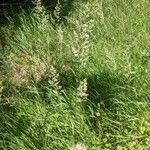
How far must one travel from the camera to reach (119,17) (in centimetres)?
581

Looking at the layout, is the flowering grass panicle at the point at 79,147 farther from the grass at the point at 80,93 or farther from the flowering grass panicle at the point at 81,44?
the flowering grass panicle at the point at 81,44

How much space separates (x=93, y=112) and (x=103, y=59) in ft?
2.76

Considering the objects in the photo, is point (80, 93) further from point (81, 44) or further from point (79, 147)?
point (81, 44)

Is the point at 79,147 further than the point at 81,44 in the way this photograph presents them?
No

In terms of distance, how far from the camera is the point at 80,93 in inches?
144

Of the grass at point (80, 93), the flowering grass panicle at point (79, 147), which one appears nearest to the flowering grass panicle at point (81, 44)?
the grass at point (80, 93)

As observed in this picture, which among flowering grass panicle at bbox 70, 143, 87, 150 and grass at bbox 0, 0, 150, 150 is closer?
flowering grass panicle at bbox 70, 143, 87, 150

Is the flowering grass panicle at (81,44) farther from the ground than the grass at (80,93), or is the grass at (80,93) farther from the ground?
the flowering grass panicle at (81,44)

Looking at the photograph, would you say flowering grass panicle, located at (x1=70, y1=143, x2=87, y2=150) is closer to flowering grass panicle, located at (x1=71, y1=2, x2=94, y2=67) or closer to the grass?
the grass

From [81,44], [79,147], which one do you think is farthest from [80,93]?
[81,44]

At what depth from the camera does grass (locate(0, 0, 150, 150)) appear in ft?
12.3

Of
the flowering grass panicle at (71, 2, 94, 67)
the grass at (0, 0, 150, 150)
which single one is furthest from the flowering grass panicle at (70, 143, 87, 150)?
the flowering grass panicle at (71, 2, 94, 67)

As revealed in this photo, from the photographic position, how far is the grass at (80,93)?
3.76 meters

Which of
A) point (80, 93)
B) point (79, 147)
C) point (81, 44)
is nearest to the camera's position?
point (79, 147)
